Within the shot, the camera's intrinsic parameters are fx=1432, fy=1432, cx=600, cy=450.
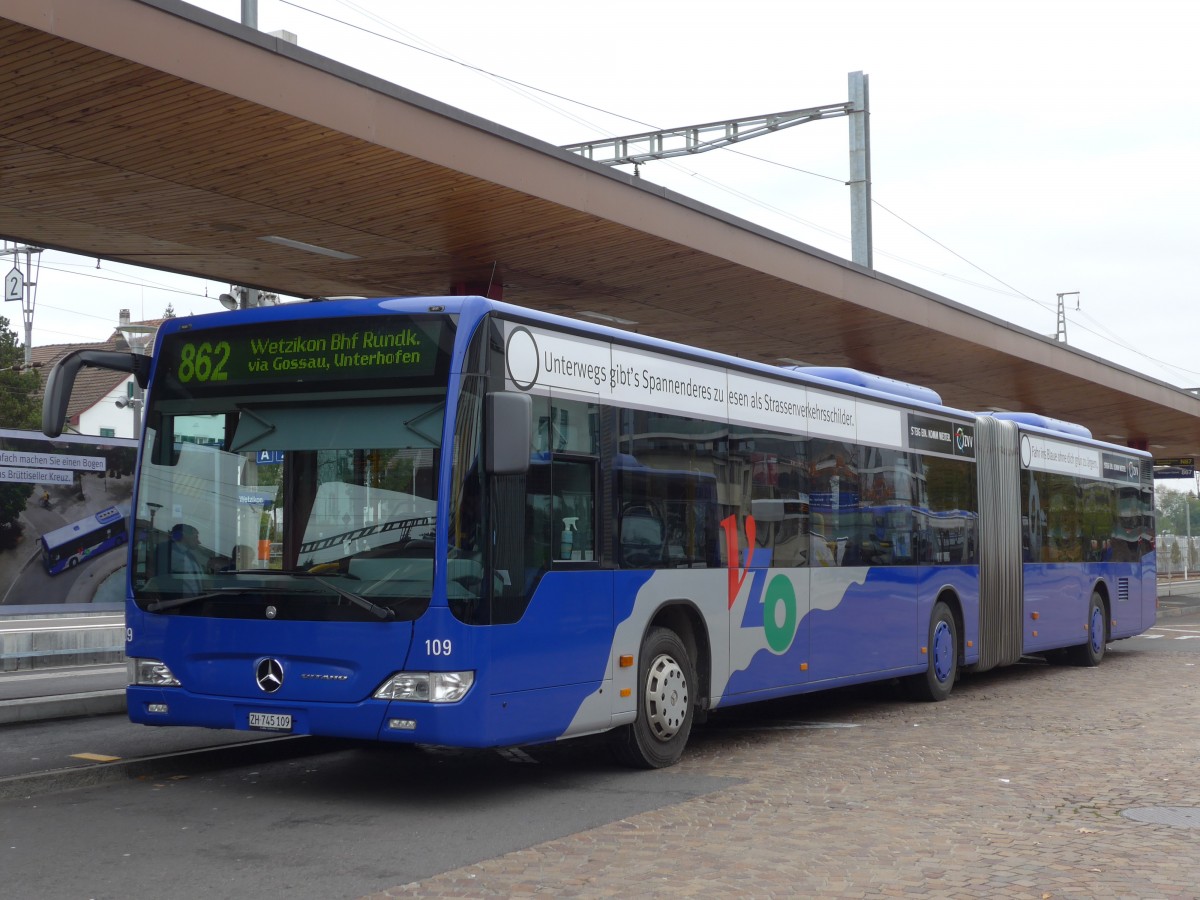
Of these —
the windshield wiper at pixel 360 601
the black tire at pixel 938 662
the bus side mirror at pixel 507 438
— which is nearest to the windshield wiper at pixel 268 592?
the windshield wiper at pixel 360 601

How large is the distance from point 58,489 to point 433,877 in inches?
739

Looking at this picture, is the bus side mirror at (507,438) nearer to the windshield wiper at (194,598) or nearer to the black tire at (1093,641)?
the windshield wiper at (194,598)

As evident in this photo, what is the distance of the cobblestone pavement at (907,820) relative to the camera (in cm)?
668

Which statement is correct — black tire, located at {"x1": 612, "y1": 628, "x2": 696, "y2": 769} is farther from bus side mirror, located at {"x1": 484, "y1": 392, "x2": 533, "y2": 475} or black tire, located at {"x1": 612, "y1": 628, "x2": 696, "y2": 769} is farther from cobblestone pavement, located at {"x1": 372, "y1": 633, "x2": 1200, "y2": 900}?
bus side mirror, located at {"x1": 484, "y1": 392, "x2": 533, "y2": 475}

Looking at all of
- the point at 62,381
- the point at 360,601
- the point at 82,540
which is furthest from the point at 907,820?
the point at 82,540

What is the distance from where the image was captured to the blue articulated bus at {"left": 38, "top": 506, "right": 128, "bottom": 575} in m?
23.6

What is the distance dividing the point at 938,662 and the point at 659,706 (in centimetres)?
590

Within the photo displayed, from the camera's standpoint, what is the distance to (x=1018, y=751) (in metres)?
11.0

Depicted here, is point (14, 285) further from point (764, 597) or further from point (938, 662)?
point (764, 597)

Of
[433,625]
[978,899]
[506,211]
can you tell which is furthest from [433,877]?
[506,211]

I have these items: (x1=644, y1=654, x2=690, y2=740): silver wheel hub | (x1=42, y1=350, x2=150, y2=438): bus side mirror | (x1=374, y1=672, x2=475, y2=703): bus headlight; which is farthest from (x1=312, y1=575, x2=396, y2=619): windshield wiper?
(x1=644, y1=654, x2=690, y2=740): silver wheel hub

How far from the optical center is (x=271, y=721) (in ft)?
28.0

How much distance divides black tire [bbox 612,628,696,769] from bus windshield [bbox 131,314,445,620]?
7.43 ft

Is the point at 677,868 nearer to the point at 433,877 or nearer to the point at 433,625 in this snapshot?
the point at 433,877
